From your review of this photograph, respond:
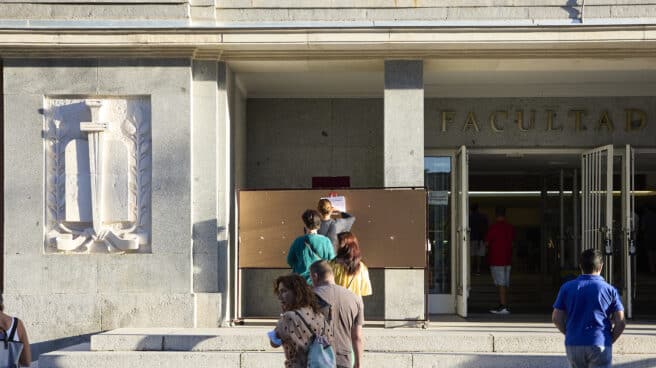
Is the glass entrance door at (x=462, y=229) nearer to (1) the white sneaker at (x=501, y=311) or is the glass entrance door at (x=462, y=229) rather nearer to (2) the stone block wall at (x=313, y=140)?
(1) the white sneaker at (x=501, y=311)

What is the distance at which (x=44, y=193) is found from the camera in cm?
1377

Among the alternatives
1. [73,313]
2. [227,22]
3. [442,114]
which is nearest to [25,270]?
[73,313]

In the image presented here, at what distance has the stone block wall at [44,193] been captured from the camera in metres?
13.7

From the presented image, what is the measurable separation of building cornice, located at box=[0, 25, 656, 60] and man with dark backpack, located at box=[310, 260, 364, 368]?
18.3ft

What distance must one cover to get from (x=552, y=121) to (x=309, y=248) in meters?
6.29

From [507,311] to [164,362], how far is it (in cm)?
629

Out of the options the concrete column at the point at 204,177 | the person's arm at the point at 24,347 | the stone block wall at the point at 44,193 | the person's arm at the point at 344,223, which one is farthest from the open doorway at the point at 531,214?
the person's arm at the point at 24,347

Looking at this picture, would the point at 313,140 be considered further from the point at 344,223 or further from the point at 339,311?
the point at 339,311

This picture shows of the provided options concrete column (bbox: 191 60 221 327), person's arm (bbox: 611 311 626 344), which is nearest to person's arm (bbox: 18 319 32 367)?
concrete column (bbox: 191 60 221 327)

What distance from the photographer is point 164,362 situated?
39.3 ft

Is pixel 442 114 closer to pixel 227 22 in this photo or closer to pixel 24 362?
pixel 227 22

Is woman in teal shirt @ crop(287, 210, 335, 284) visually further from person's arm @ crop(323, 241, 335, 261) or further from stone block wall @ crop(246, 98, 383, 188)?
stone block wall @ crop(246, 98, 383, 188)

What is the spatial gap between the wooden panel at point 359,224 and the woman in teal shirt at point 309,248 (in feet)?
8.77

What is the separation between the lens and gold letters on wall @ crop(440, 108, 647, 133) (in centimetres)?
1606
